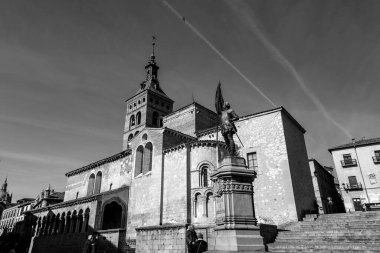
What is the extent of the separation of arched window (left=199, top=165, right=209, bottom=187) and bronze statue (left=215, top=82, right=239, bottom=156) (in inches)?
480

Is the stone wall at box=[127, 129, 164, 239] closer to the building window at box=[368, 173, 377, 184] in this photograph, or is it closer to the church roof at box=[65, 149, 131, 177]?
the church roof at box=[65, 149, 131, 177]

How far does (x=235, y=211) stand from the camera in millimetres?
8242

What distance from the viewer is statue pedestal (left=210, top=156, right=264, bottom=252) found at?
7.91m

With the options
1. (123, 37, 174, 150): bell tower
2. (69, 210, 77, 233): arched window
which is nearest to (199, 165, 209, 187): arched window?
(69, 210, 77, 233): arched window

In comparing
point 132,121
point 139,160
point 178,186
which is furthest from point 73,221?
point 132,121

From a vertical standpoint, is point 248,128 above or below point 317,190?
above

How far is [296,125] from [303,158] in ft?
10.4

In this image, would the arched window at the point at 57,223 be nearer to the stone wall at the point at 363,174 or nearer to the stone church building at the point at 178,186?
the stone church building at the point at 178,186

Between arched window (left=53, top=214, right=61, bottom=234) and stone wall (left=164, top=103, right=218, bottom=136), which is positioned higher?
stone wall (left=164, top=103, right=218, bottom=136)

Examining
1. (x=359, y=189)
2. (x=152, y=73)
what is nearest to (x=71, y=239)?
(x=359, y=189)

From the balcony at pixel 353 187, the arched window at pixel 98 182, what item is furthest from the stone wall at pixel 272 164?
the arched window at pixel 98 182

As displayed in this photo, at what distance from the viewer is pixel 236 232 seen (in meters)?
7.93

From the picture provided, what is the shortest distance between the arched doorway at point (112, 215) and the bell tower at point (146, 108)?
20369 millimetres

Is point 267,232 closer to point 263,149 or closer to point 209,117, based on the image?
point 263,149
